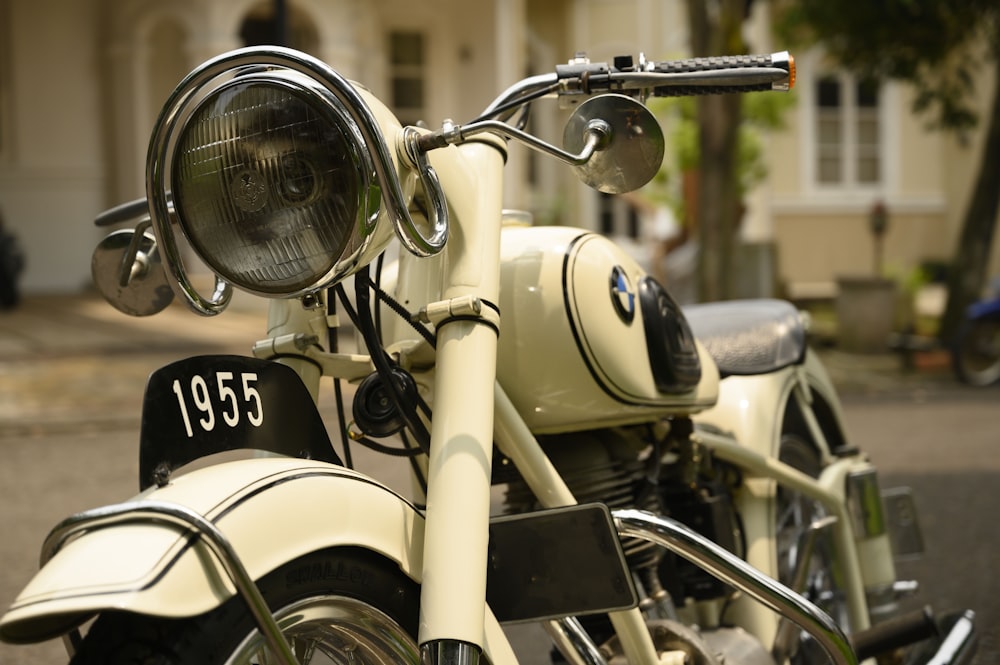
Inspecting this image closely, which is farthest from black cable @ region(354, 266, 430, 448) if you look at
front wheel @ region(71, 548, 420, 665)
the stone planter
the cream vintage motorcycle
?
the stone planter

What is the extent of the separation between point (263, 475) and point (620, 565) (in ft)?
1.93

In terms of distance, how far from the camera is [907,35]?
1302cm

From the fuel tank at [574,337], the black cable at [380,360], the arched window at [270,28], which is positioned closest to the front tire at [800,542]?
the fuel tank at [574,337]

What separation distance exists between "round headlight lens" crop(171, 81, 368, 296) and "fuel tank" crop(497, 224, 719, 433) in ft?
1.85

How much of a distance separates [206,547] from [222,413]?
0.33 meters

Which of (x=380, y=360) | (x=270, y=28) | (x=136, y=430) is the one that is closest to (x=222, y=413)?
(x=380, y=360)

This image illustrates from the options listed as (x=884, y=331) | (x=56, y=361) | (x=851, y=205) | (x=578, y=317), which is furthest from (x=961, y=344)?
(x=851, y=205)

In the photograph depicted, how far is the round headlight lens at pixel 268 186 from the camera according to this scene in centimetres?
194

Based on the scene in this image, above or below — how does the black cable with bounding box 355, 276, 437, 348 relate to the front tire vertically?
above

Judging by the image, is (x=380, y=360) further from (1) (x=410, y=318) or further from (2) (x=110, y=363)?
(2) (x=110, y=363)

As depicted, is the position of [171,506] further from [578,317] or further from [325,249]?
[578,317]

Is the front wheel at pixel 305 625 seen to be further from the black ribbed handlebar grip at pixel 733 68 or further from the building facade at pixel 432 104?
the building facade at pixel 432 104

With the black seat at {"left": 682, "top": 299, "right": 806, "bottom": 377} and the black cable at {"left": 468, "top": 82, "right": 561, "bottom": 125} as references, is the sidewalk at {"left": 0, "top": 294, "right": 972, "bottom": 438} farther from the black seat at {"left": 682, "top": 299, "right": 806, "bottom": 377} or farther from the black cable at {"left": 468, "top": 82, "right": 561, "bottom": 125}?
the black cable at {"left": 468, "top": 82, "right": 561, "bottom": 125}

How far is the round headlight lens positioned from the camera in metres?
1.94
